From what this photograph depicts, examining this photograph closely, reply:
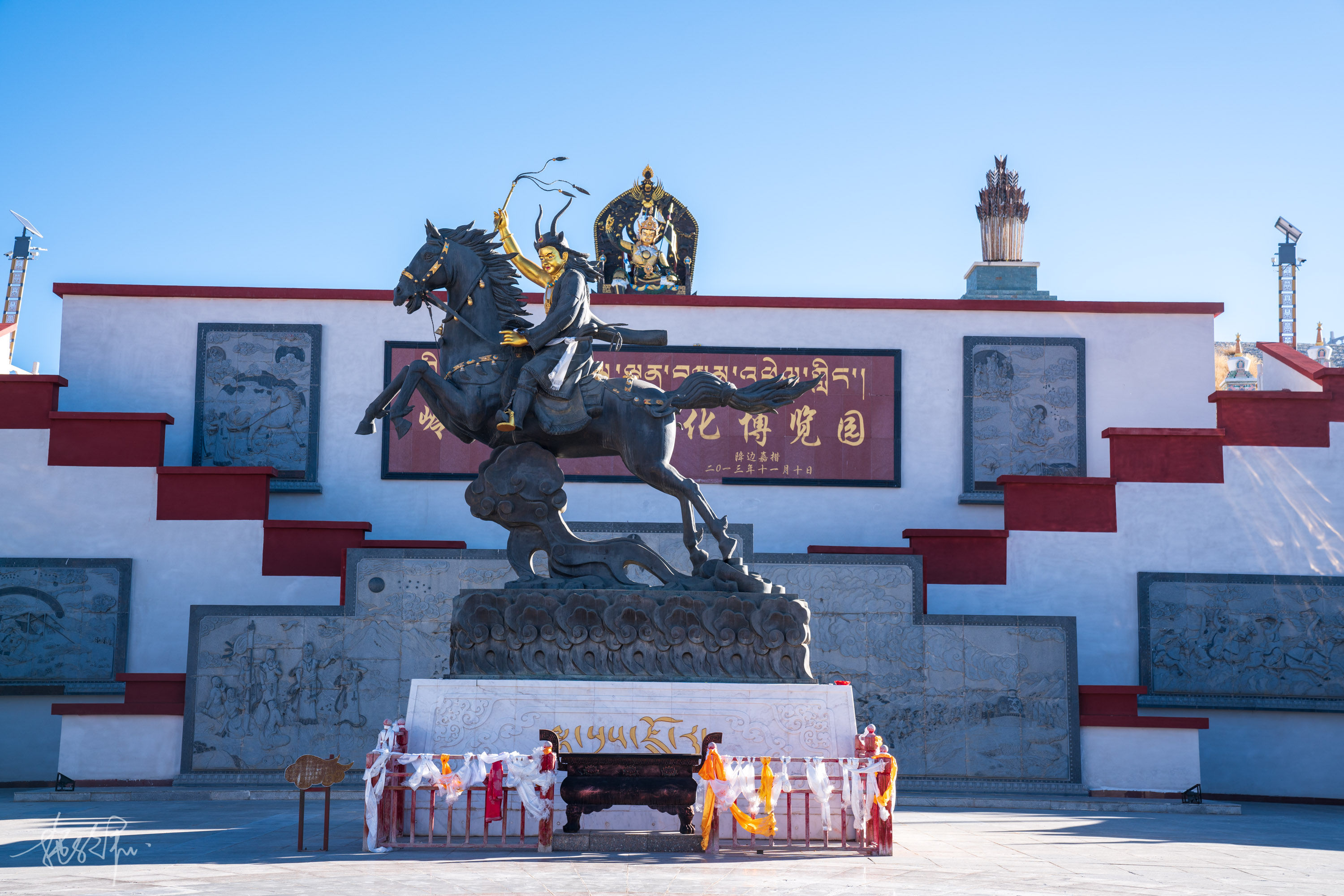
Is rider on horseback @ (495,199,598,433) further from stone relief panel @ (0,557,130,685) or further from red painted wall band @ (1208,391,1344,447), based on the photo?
red painted wall band @ (1208,391,1344,447)

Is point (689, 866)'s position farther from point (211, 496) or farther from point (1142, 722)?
point (211, 496)

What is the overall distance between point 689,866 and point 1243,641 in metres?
10.4

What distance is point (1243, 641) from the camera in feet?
50.3

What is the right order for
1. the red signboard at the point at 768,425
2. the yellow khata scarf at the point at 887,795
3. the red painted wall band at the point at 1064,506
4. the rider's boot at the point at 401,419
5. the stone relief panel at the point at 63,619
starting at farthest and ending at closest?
the red signboard at the point at 768,425, the red painted wall band at the point at 1064,506, the stone relief panel at the point at 63,619, the rider's boot at the point at 401,419, the yellow khata scarf at the point at 887,795

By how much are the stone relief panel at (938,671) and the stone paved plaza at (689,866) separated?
11.5ft

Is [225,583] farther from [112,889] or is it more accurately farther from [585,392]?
[112,889]

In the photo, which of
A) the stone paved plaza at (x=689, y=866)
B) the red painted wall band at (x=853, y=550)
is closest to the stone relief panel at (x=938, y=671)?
the red painted wall band at (x=853, y=550)

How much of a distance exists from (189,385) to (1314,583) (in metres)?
15.2

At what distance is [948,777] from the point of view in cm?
1442

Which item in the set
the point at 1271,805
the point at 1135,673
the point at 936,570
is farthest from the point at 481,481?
the point at 1271,805

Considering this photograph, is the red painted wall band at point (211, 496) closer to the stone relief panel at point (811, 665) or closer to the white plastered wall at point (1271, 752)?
the stone relief panel at point (811, 665)

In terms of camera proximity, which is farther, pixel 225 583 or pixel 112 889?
pixel 225 583

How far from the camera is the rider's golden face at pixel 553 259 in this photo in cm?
1066

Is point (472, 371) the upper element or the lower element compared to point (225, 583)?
upper
